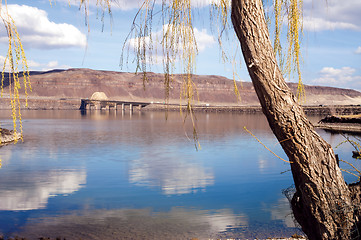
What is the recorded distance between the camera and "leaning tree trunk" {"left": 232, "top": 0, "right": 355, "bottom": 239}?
11.3ft

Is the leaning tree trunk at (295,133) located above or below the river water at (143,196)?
above

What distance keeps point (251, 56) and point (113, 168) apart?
18326mm

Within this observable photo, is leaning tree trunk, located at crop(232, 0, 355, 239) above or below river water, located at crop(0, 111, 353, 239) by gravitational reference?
above

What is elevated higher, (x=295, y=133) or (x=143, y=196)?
(x=295, y=133)

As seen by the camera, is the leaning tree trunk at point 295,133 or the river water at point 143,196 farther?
the river water at point 143,196

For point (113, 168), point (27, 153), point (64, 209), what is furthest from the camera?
point (27, 153)

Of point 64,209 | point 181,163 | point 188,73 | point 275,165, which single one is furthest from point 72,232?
point 275,165

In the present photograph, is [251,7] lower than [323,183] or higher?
higher

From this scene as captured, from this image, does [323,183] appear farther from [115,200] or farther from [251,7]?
[115,200]

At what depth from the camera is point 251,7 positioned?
3.46 meters

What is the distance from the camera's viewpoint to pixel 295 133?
3.47 m

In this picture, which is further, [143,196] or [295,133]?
[143,196]

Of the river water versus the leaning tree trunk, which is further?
the river water

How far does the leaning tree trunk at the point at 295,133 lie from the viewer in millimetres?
3455
